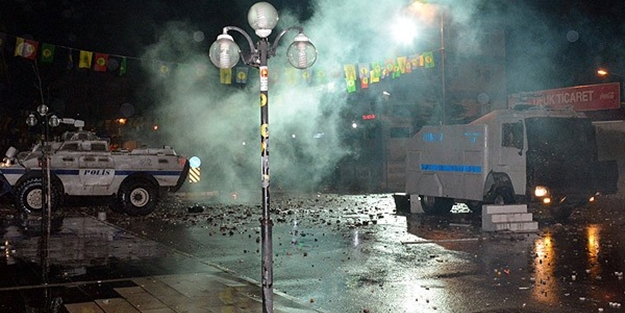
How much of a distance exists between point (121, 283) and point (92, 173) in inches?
392

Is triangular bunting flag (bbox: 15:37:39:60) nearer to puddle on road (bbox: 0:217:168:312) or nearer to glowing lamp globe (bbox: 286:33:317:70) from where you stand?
puddle on road (bbox: 0:217:168:312)

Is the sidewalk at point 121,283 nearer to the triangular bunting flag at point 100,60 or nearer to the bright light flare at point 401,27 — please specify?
the triangular bunting flag at point 100,60

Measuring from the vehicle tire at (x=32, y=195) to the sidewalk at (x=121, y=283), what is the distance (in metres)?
4.92

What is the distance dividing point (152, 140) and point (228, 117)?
891 cm

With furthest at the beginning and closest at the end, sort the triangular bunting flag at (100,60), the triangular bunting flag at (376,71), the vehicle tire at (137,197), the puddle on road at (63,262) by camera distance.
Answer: the triangular bunting flag at (376,71) < the triangular bunting flag at (100,60) < the vehicle tire at (137,197) < the puddle on road at (63,262)

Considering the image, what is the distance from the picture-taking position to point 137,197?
17.9 meters

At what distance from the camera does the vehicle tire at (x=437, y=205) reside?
1780 cm

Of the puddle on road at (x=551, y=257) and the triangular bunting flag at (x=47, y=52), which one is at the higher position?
the triangular bunting flag at (x=47, y=52)

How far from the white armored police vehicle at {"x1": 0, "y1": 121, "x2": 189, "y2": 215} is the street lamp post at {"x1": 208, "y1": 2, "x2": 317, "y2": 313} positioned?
11847 millimetres

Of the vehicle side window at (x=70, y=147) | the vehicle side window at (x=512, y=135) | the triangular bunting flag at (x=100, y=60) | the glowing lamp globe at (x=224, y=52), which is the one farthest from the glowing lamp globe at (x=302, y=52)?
the triangular bunting flag at (x=100, y=60)

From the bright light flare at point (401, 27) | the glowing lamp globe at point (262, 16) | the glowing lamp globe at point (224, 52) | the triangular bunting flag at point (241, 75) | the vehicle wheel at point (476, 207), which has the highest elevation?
the bright light flare at point (401, 27)

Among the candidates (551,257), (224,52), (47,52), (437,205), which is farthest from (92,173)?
(551,257)

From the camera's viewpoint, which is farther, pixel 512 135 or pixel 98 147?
pixel 98 147

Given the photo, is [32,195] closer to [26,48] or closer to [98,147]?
[98,147]
